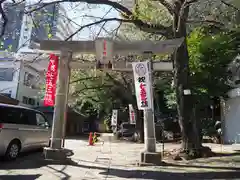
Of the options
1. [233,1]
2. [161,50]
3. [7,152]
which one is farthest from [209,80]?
[7,152]

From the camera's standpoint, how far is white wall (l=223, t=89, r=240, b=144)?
1570cm

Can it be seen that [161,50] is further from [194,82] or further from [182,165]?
[194,82]

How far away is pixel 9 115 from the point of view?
30.1ft

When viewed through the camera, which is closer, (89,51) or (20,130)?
(89,51)

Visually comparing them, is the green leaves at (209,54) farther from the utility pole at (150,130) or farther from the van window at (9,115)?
the van window at (9,115)

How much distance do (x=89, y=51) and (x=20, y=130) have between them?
153 inches

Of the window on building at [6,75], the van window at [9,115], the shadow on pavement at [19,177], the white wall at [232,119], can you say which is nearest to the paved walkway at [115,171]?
the shadow on pavement at [19,177]

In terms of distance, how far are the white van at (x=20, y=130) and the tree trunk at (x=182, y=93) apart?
5956mm

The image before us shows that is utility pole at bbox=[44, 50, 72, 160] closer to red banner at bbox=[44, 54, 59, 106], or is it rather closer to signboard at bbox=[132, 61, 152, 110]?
red banner at bbox=[44, 54, 59, 106]

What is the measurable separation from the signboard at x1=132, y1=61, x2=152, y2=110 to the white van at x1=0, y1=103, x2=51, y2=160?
452 centimetres

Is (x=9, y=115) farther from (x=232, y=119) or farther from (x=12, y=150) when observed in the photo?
(x=232, y=119)

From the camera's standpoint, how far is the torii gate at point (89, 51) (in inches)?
349

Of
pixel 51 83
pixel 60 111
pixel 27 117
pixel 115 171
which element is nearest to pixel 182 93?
pixel 115 171

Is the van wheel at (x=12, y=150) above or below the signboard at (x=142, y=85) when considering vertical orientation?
below
